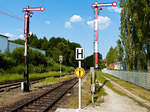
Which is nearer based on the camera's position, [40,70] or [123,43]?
[123,43]

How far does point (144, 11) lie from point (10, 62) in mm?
24426

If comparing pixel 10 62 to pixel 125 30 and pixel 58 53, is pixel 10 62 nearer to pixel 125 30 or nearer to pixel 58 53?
pixel 125 30

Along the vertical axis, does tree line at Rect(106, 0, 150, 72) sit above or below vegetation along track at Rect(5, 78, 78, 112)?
above

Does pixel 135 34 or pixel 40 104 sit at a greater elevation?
pixel 135 34

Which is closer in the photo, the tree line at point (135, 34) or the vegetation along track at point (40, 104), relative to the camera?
the vegetation along track at point (40, 104)

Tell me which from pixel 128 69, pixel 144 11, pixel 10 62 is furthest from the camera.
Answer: pixel 10 62

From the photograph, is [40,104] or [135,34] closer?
[40,104]

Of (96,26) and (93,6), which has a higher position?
(93,6)

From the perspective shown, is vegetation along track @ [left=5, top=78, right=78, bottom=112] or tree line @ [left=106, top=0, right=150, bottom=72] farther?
tree line @ [left=106, top=0, right=150, bottom=72]

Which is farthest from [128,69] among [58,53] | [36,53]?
[58,53]

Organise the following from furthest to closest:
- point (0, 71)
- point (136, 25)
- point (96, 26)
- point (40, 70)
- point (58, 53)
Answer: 1. point (58, 53)
2. point (40, 70)
3. point (0, 71)
4. point (136, 25)
5. point (96, 26)

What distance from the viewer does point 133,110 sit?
22.9ft

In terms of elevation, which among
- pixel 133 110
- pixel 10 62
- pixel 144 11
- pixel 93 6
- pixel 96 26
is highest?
pixel 144 11

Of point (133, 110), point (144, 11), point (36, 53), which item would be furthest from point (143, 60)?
point (36, 53)
